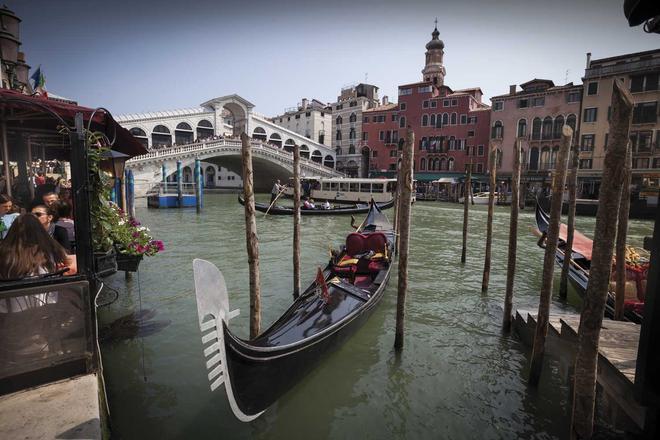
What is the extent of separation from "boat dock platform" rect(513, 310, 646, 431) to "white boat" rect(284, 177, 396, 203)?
1722 centimetres

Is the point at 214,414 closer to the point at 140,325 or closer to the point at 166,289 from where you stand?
the point at 140,325

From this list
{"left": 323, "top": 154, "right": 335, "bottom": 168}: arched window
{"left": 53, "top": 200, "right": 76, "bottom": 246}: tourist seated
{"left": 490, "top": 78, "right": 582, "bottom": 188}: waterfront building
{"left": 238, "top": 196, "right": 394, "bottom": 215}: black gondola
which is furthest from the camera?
{"left": 323, "top": 154, "right": 335, "bottom": 168}: arched window

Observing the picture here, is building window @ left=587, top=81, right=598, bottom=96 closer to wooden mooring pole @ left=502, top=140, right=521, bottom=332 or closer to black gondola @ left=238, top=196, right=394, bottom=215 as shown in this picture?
black gondola @ left=238, top=196, right=394, bottom=215

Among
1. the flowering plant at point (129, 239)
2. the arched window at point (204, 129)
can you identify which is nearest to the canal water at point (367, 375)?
the flowering plant at point (129, 239)

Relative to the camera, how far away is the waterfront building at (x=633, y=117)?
763 inches

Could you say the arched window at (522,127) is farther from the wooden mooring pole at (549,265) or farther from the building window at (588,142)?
the wooden mooring pole at (549,265)

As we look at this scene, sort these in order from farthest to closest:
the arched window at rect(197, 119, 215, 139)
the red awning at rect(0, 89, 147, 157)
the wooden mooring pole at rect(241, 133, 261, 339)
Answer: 1. the arched window at rect(197, 119, 215, 139)
2. the wooden mooring pole at rect(241, 133, 261, 339)
3. the red awning at rect(0, 89, 147, 157)

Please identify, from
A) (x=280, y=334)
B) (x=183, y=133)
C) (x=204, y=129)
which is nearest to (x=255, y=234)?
(x=280, y=334)

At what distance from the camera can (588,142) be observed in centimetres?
2194

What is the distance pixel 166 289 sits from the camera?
19.7ft

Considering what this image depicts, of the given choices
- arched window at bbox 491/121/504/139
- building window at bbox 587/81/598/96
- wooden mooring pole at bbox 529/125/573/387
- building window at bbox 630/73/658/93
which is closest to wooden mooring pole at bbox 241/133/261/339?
wooden mooring pole at bbox 529/125/573/387

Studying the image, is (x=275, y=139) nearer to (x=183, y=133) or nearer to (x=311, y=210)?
(x=183, y=133)

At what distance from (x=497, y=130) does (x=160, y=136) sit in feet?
85.3

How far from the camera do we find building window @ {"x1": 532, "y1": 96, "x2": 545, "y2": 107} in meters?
24.4
